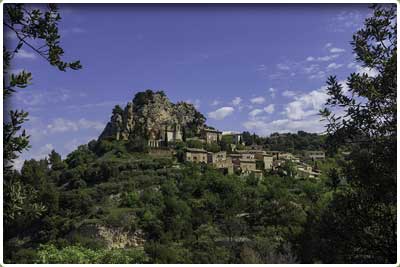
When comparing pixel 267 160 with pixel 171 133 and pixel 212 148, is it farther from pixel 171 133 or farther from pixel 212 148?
pixel 171 133

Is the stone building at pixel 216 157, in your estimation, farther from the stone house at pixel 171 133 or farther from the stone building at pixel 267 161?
the stone house at pixel 171 133

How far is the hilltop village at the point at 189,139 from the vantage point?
46.5m

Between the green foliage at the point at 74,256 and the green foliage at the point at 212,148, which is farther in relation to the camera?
the green foliage at the point at 212,148

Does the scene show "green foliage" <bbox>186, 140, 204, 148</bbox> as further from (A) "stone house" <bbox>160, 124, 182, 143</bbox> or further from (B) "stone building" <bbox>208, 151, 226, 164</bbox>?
(B) "stone building" <bbox>208, 151, 226, 164</bbox>

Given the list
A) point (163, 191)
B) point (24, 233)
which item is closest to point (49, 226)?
point (24, 233)

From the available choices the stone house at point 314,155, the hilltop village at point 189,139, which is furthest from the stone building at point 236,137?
the stone house at point 314,155

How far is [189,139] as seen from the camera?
186ft

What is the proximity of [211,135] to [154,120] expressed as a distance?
32.2 feet

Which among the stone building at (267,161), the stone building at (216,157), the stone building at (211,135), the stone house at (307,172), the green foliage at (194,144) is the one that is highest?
the stone building at (211,135)

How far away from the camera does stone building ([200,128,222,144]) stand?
190 ft

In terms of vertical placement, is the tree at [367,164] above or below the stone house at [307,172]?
above

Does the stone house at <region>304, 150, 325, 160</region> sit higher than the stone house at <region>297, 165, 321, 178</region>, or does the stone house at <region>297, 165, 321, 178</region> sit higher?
the stone house at <region>304, 150, 325, 160</region>

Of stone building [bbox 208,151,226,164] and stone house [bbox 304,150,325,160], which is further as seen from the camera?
stone house [bbox 304,150,325,160]

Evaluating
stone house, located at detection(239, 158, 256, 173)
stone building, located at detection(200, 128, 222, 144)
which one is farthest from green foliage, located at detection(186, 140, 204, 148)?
stone house, located at detection(239, 158, 256, 173)
